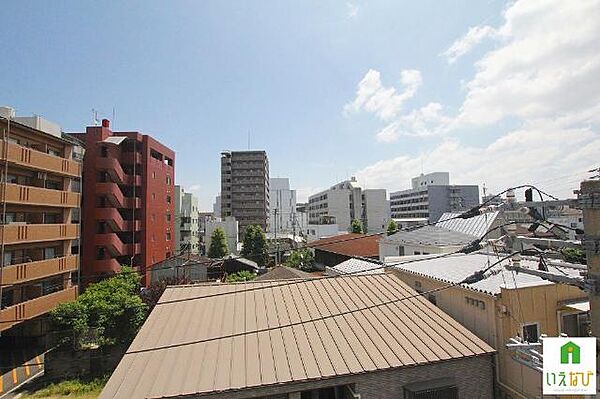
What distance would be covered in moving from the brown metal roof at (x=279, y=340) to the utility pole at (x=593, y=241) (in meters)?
3.73

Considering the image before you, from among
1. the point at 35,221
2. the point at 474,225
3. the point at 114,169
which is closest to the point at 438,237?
the point at 474,225

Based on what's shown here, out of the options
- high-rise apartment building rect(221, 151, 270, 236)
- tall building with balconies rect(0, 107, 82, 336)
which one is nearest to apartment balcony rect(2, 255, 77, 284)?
tall building with balconies rect(0, 107, 82, 336)

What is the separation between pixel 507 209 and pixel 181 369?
8522 millimetres

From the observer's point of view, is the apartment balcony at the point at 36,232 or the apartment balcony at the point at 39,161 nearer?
the apartment balcony at the point at 36,232

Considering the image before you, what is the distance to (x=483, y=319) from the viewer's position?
10.2 meters

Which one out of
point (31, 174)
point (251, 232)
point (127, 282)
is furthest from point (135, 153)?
point (251, 232)

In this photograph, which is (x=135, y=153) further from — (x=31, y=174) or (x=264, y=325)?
(x=264, y=325)

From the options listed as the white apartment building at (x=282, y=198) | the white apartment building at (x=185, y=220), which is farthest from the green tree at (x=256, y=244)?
the white apartment building at (x=282, y=198)

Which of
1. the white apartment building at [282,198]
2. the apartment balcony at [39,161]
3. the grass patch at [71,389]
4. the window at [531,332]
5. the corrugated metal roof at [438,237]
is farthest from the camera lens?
the white apartment building at [282,198]

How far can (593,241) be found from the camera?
5766 millimetres

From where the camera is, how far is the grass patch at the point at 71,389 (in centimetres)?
1505

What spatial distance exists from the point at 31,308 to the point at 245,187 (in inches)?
2261

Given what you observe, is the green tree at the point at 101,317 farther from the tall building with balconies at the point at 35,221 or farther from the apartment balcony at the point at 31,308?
the tall building with balconies at the point at 35,221

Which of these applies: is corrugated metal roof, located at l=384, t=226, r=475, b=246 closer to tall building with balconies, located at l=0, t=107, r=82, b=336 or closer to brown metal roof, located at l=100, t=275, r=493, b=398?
brown metal roof, located at l=100, t=275, r=493, b=398
